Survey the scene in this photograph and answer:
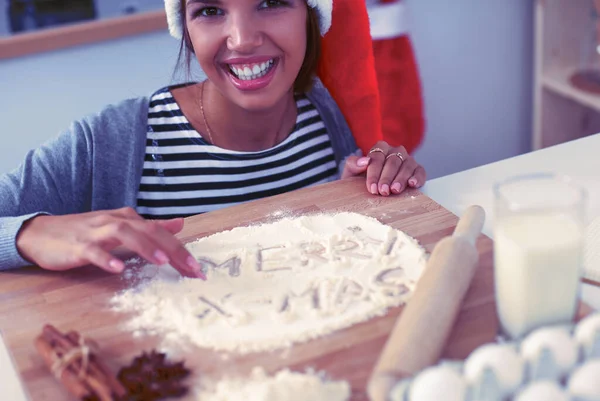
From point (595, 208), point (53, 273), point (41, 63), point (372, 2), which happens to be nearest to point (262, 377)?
point (53, 273)

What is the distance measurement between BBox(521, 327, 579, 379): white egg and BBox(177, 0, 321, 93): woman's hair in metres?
0.81

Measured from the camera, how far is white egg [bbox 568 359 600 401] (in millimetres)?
562

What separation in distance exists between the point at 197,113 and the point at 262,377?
0.79 metres

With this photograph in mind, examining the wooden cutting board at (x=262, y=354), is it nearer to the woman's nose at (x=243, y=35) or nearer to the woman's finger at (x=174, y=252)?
the woman's finger at (x=174, y=252)

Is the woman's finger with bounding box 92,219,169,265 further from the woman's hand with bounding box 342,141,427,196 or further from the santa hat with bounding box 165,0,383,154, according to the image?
the santa hat with bounding box 165,0,383,154

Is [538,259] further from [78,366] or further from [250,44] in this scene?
[250,44]

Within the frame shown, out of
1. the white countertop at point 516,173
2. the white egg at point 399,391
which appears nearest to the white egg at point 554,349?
the white egg at point 399,391

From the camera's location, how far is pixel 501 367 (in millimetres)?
586

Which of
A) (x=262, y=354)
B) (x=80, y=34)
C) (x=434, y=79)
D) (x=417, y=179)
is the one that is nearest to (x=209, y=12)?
(x=417, y=179)

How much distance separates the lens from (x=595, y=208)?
3.30ft

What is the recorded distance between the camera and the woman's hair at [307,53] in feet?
4.18

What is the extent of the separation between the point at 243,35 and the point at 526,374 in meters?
0.75

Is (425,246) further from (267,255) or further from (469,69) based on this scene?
(469,69)

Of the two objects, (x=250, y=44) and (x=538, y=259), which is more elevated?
(x=250, y=44)
